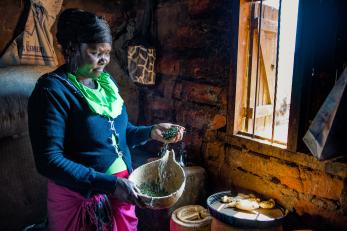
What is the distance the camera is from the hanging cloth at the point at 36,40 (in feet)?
8.54

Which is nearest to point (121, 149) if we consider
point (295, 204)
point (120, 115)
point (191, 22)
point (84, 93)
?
point (120, 115)

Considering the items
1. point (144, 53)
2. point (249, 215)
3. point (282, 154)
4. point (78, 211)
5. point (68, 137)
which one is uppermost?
point (144, 53)

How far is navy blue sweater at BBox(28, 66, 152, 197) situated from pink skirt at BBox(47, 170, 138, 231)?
0.07 meters

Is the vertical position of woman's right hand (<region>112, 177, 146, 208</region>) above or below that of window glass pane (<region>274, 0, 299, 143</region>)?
below

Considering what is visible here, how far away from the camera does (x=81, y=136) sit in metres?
1.65

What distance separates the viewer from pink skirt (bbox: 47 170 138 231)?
5.58 ft

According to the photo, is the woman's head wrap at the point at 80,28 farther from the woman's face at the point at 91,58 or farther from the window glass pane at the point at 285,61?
the window glass pane at the point at 285,61

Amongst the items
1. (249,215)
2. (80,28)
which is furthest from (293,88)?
(80,28)

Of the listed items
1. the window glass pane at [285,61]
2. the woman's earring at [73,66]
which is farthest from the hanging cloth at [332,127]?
the woman's earring at [73,66]

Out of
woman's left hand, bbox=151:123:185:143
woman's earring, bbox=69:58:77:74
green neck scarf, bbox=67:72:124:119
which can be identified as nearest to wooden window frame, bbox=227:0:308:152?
woman's left hand, bbox=151:123:185:143

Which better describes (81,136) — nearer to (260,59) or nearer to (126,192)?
(126,192)

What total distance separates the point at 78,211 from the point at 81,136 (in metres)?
0.44

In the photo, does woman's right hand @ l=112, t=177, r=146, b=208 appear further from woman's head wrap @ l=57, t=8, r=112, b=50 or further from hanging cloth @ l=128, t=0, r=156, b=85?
hanging cloth @ l=128, t=0, r=156, b=85

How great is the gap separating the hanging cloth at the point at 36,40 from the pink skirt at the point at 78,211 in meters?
1.42
